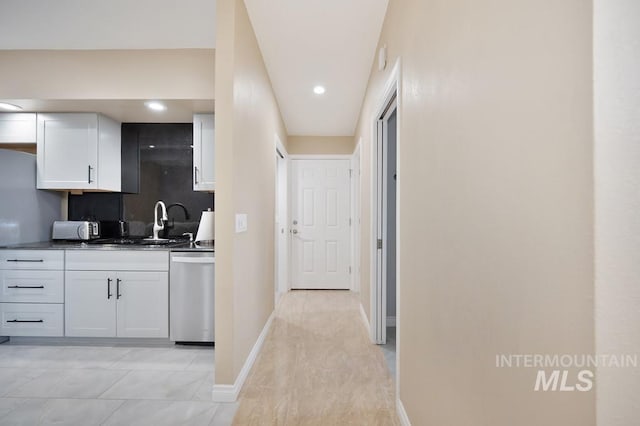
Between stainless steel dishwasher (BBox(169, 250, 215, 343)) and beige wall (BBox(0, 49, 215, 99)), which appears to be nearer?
stainless steel dishwasher (BBox(169, 250, 215, 343))

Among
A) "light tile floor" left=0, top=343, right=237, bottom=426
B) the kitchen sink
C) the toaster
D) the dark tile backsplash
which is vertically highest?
the dark tile backsplash

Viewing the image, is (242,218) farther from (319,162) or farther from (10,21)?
(319,162)

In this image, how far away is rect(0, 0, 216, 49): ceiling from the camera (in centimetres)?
228

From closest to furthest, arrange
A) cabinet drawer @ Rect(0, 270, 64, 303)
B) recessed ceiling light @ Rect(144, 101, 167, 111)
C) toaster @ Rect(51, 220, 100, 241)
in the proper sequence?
cabinet drawer @ Rect(0, 270, 64, 303), recessed ceiling light @ Rect(144, 101, 167, 111), toaster @ Rect(51, 220, 100, 241)

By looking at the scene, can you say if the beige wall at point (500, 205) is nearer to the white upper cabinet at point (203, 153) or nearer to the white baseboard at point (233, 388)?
the white baseboard at point (233, 388)

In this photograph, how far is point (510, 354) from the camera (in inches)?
30.5

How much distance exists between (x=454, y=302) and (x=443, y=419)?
46cm

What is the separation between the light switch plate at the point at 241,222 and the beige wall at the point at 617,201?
1865 mm

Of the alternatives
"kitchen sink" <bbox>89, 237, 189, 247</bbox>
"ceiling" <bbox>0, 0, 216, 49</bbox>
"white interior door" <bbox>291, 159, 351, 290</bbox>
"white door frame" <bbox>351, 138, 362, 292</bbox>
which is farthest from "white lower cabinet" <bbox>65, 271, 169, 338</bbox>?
"white door frame" <bbox>351, 138, 362, 292</bbox>

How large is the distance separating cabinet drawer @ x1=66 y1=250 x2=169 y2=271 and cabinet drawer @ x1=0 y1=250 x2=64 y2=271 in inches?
6.2

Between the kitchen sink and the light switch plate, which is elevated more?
the light switch plate

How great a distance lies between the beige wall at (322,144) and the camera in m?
5.19

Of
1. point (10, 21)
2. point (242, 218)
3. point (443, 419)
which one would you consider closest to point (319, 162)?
point (242, 218)

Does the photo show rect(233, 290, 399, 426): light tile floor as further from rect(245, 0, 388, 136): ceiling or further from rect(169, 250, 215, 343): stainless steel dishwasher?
rect(245, 0, 388, 136): ceiling
